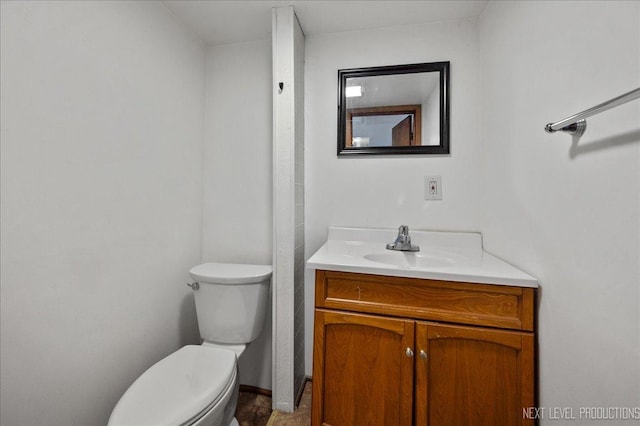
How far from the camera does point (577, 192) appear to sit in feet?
2.33

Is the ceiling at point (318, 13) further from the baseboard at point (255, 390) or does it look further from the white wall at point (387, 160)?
the baseboard at point (255, 390)

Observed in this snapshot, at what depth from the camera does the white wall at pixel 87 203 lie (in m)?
0.76

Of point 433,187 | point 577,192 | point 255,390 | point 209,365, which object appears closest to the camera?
point 577,192

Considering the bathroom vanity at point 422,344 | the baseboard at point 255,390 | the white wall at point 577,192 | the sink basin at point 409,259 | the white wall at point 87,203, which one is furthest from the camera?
the baseboard at point 255,390

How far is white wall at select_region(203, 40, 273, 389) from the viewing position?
1.51m

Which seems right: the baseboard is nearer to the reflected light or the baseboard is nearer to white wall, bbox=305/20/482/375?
white wall, bbox=305/20/482/375

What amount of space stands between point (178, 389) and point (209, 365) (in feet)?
0.44

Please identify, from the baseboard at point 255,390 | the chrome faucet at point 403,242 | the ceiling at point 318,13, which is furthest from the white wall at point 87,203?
the chrome faucet at point 403,242

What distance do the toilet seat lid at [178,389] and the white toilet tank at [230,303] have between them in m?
0.16

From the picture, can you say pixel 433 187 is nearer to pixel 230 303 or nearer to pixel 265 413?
pixel 230 303

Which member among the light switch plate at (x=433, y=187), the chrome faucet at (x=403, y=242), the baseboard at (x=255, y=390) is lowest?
the baseboard at (x=255, y=390)

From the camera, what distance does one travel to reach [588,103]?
672 mm

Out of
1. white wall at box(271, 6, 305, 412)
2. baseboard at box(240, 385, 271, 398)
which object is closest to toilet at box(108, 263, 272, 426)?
white wall at box(271, 6, 305, 412)

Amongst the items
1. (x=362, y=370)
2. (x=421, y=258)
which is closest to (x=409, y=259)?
(x=421, y=258)
